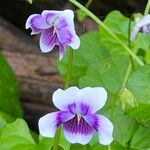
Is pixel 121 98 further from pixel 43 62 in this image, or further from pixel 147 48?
pixel 43 62

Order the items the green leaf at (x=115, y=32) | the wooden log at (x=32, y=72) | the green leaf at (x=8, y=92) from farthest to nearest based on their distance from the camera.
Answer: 1. the wooden log at (x=32, y=72)
2. the green leaf at (x=8, y=92)
3. the green leaf at (x=115, y=32)

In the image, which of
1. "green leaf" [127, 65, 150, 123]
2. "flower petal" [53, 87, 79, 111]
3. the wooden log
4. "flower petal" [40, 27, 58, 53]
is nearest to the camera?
"flower petal" [53, 87, 79, 111]

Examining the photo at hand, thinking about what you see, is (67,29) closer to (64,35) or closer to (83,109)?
(64,35)

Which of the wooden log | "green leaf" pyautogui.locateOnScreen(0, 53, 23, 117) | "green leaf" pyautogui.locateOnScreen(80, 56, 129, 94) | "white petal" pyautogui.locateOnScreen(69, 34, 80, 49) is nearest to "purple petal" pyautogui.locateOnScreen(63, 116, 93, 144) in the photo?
"white petal" pyautogui.locateOnScreen(69, 34, 80, 49)

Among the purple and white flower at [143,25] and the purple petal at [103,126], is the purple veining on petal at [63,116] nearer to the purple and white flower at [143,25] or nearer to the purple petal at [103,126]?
the purple petal at [103,126]

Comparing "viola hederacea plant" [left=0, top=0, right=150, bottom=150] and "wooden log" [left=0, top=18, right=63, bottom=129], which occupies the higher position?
"viola hederacea plant" [left=0, top=0, right=150, bottom=150]

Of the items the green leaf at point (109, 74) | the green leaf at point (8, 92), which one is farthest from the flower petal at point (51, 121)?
the green leaf at point (8, 92)

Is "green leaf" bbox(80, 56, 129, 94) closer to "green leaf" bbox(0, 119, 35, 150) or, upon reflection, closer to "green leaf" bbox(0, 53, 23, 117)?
"green leaf" bbox(0, 119, 35, 150)

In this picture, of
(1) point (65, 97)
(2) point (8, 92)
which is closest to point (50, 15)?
(1) point (65, 97)
